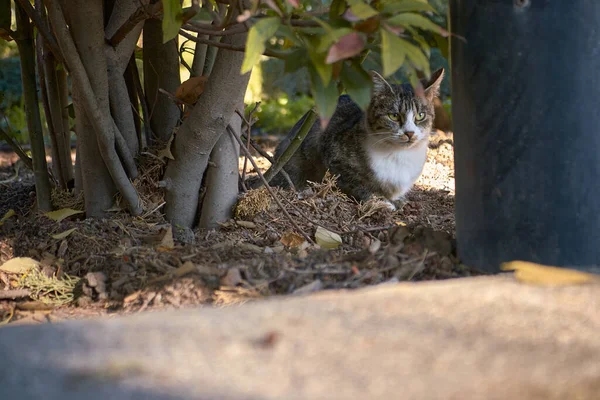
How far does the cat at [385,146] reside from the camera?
4293 millimetres

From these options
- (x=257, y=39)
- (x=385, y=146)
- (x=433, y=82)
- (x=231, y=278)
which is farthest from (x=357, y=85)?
(x=385, y=146)

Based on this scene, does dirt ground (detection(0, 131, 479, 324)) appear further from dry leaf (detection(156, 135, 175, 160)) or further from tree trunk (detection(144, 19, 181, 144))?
tree trunk (detection(144, 19, 181, 144))

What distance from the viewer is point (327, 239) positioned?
330cm

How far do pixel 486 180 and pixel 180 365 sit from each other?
1.30 m

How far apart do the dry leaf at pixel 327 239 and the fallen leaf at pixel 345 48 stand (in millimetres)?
1491

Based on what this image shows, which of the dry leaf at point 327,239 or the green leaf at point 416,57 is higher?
the green leaf at point 416,57

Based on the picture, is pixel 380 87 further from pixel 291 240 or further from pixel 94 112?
pixel 94 112

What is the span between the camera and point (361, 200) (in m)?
4.32

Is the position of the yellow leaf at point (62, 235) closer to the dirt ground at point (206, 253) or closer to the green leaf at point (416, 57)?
the dirt ground at point (206, 253)

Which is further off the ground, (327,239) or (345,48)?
(345,48)

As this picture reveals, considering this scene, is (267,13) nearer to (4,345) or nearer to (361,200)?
(4,345)

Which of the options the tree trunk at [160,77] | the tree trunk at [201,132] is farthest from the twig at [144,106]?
the tree trunk at [201,132]

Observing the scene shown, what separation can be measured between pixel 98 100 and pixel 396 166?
1.91 meters

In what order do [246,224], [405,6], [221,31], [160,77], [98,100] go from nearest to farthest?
[405,6], [221,31], [98,100], [246,224], [160,77]
